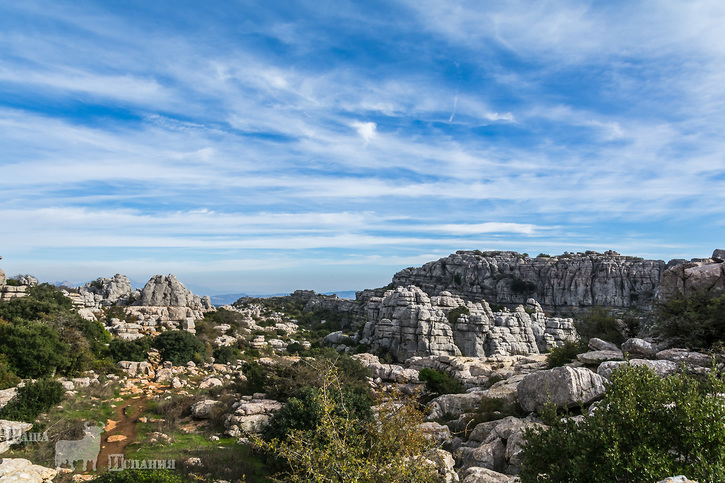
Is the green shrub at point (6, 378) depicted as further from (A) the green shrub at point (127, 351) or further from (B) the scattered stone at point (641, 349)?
(B) the scattered stone at point (641, 349)

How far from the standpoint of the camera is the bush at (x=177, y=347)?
29188mm

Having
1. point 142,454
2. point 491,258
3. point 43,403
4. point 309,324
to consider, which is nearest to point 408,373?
point 142,454

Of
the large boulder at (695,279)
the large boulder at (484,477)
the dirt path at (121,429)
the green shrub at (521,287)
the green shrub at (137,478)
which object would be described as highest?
the large boulder at (695,279)

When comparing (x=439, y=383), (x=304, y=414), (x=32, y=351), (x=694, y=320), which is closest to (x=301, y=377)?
(x=304, y=414)

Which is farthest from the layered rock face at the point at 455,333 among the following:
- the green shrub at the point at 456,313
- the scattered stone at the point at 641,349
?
the scattered stone at the point at 641,349

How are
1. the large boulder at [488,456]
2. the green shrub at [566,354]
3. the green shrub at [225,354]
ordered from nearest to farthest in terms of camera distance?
the large boulder at [488,456] < the green shrub at [566,354] < the green shrub at [225,354]

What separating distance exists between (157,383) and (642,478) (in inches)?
986

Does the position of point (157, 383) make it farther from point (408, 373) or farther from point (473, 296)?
point (473, 296)

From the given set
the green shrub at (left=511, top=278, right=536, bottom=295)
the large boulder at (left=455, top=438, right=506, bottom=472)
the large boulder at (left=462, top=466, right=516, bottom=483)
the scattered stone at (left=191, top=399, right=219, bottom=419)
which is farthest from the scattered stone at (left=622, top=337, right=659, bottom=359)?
the green shrub at (left=511, top=278, right=536, bottom=295)

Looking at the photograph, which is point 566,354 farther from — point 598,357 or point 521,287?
point 521,287

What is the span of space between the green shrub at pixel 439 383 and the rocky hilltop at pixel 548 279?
6051 centimetres

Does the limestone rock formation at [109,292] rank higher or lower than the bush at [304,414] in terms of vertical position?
higher

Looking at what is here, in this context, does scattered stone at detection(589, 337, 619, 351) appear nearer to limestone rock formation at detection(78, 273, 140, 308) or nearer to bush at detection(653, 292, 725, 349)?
bush at detection(653, 292, 725, 349)

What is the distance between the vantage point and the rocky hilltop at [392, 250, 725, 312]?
82.7m
